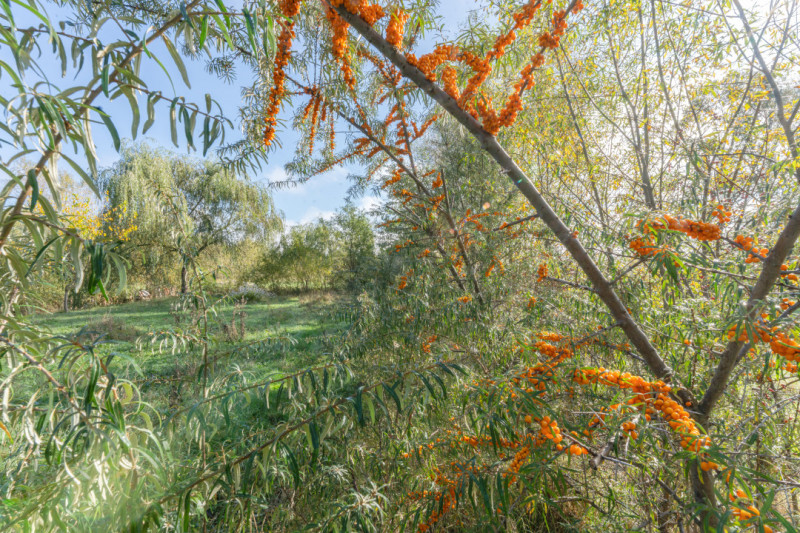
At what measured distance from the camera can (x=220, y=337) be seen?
159cm

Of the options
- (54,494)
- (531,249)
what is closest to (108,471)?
(54,494)

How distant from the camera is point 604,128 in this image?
9.27ft

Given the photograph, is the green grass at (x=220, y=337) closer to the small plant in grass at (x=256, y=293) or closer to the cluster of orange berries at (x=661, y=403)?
the small plant in grass at (x=256, y=293)

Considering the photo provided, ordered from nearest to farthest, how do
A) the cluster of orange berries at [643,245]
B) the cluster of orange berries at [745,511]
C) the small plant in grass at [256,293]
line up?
the cluster of orange berries at [745,511] → the cluster of orange berries at [643,245] → the small plant in grass at [256,293]

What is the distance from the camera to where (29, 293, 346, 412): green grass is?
1404 mm

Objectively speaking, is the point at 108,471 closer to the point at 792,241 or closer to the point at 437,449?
the point at 437,449

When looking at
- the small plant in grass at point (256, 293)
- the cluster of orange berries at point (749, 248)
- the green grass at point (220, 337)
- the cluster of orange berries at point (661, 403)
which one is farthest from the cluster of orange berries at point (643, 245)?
the small plant in grass at point (256, 293)

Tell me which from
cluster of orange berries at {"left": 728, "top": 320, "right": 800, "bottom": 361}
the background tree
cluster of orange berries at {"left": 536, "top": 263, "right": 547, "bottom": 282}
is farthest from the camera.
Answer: the background tree

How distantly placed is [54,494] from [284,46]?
160 cm

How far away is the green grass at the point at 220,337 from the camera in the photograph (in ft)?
4.61

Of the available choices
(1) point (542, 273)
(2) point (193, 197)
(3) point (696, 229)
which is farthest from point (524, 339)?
(2) point (193, 197)

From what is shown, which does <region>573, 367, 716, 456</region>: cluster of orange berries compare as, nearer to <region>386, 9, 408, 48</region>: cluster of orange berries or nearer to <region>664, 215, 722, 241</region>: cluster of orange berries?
<region>664, 215, 722, 241</region>: cluster of orange berries

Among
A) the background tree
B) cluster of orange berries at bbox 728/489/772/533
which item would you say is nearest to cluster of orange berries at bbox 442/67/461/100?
cluster of orange berries at bbox 728/489/772/533

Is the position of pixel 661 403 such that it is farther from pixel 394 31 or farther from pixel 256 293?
pixel 256 293
